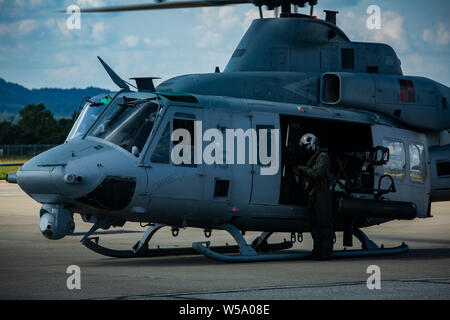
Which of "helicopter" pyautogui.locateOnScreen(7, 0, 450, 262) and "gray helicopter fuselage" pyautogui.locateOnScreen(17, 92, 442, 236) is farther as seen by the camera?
"helicopter" pyautogui.locateOnScreen(7, 0, 450, 262)

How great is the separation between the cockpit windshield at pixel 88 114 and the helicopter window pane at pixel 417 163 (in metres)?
5.30

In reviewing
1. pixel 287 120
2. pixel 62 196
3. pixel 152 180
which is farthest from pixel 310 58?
pixel 62 196

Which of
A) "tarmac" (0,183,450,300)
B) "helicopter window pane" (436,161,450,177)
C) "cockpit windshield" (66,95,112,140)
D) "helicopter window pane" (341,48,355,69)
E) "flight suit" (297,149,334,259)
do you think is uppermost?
"helicopter window pane" (341,48,355,69)

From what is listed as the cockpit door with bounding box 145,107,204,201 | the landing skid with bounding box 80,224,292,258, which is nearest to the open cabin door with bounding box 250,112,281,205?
the cockpit door with bounding box 145,107,204,201

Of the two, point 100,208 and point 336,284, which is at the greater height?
point 100,208

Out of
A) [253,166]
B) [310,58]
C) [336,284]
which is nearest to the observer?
[336,284]

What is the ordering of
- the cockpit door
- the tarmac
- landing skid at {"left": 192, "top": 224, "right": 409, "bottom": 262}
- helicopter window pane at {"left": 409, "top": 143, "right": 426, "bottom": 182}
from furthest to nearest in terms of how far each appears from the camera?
1. helicopter window pane at {"left": 409, "top": 143, "right": 426, "bottom": 182}
2. landing skid at {"left": 192, "top": 224, "right": 409, "bottom": 262}
3. the cockpit door
4. the tarmac

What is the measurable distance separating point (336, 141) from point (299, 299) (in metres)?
5.96

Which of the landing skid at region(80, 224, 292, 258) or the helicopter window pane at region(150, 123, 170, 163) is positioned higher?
the helicopter window pane at region(150, 123, 170, 163)

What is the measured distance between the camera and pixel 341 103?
13789 millimetres

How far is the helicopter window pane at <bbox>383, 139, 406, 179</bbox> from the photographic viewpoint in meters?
13.7

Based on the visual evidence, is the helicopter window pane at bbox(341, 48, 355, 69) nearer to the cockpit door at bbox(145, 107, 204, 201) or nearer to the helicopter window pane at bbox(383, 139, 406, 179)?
the helicopter window pane at bbox(383, 139, 406, 179)

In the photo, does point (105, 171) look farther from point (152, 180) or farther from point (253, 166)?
point (253, 166)

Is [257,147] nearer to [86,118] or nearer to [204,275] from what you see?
[86,118]
